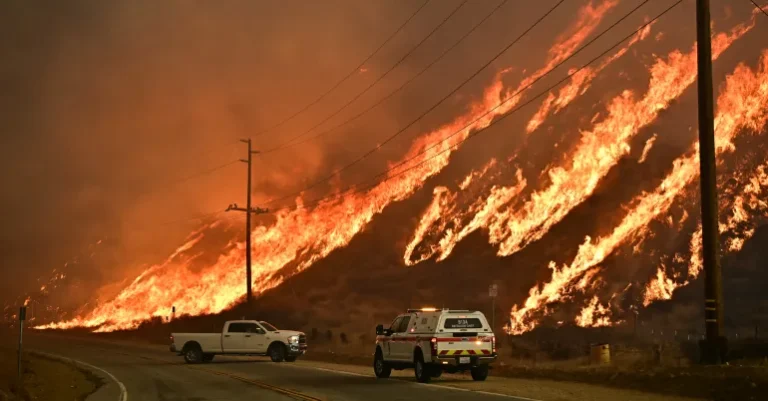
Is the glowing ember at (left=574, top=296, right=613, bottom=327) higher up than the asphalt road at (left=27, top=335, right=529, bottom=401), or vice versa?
the glowing ember at (left=574, top=296, right=613, bottom=327)

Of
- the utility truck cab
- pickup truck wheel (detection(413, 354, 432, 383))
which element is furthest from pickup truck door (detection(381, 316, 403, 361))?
pickup truck wheel (detection(413, 354, 432, 383))

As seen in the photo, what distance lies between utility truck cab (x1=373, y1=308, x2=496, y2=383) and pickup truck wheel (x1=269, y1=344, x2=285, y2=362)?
15834mm

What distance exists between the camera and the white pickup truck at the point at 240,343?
141 ft

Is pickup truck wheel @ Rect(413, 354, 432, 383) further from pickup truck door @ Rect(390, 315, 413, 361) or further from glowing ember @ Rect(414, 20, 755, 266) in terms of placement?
glowing ember @ Rect(414, 20, 755, 266)

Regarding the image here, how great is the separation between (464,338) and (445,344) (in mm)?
718

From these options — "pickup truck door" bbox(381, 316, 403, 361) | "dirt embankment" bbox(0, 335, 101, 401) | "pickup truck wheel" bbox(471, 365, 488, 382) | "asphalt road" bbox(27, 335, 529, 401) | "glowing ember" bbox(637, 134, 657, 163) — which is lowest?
"dirt embankment" bbox(0, 335, 101, 401)

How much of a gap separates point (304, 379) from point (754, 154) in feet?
169

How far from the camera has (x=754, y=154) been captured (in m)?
66.8

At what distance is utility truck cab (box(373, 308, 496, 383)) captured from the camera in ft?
85.6

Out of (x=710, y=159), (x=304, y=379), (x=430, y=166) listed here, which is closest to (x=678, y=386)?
(x=710, y=159)

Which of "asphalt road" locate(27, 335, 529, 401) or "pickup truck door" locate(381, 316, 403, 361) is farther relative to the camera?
"pickup truck door" locate(381, 316, 403, 361)

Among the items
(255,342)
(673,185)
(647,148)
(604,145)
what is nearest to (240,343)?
(255,342)

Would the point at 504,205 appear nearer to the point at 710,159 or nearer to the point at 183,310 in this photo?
the point at 183,310

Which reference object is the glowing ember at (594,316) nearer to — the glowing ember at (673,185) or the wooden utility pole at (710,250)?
the glowing ember at (673,185)
